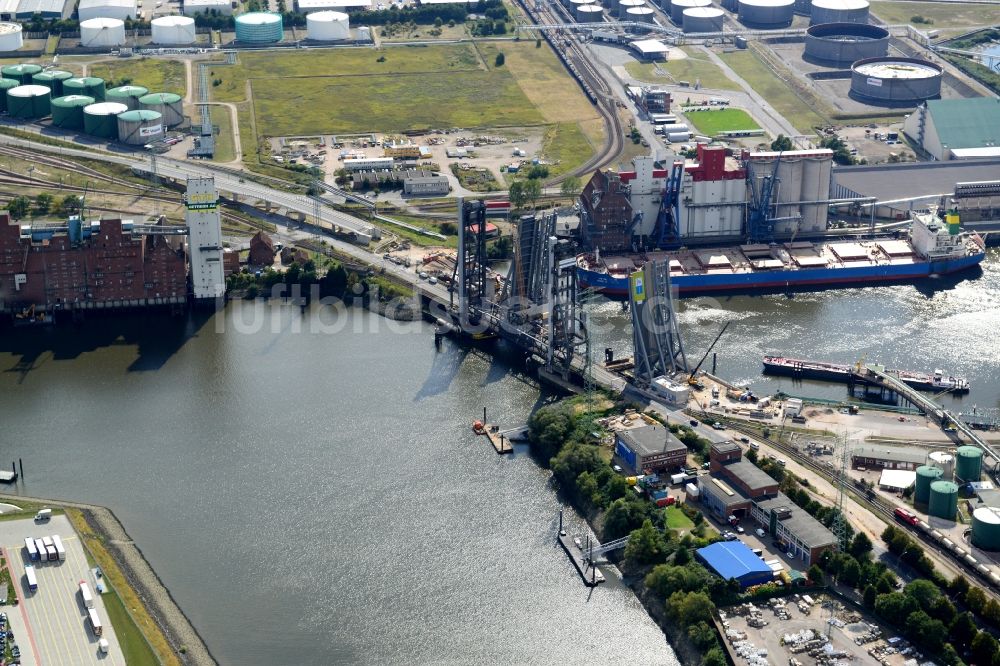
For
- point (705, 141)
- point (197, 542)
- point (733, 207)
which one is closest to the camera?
point (197, 542)

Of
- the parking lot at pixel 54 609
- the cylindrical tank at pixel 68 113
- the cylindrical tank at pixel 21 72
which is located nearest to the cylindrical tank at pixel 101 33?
the cylindrical tank at pixel 21 72

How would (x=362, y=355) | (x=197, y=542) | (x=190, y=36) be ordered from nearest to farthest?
(x=197, y=542) < (x=362, y=355) < (x=190, y=36)

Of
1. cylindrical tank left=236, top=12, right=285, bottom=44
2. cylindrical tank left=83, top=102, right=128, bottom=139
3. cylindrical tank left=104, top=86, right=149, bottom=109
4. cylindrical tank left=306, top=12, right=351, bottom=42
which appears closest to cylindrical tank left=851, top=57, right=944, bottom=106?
cylindrical tank left=306, top=12, right=351, bottom=42

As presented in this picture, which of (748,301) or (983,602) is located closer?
(983,602)

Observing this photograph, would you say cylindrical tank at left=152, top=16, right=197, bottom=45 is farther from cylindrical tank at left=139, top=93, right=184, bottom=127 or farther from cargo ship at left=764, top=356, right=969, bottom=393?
cargo ship at left=764, top=356, right=969, bottom=393

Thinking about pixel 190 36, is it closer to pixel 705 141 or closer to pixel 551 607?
pixel 705 141

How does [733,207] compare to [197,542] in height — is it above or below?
above

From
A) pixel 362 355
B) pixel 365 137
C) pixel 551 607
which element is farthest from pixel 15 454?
pixel 365 137
